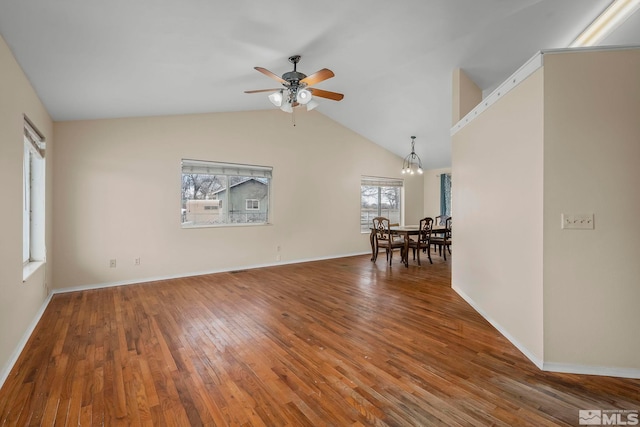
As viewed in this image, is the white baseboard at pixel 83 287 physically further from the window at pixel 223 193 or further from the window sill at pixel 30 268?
the window at pixel 223 193

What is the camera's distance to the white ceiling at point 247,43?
7.00ft

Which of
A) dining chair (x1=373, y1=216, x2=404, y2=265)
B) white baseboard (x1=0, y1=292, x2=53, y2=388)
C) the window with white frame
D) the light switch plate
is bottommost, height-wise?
white baseboard (x1=0, y1=292, x2=53, y2=388)

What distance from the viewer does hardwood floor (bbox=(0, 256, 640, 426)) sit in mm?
1644

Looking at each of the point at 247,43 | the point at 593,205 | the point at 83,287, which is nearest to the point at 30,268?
the point at 83,287

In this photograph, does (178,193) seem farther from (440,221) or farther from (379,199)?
(440,221)

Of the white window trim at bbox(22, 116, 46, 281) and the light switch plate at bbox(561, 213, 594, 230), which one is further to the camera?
the white window trim at bbox(22, 116, 46, 281)

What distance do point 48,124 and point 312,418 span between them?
4489 millimetres

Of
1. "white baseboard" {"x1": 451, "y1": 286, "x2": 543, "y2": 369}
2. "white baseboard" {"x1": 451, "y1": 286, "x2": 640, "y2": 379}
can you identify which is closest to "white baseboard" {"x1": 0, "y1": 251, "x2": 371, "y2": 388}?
"white baseboard" {"x1": 451, "y1": 286, "x2": 543, "y2": 369}

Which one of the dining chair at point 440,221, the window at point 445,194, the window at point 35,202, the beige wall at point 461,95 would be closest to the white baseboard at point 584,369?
the beige wall at point 461,95

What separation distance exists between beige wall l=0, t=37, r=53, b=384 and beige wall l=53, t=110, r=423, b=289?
1302mm

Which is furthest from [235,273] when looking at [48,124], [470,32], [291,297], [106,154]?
[470,32]

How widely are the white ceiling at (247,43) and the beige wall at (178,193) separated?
48 cm

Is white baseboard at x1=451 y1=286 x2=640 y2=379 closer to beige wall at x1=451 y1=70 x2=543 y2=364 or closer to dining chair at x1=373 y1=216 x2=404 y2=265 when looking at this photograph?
beige wall at x1=451 y1=70 x2=543 y2=364

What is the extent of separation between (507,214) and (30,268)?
15.3ft
